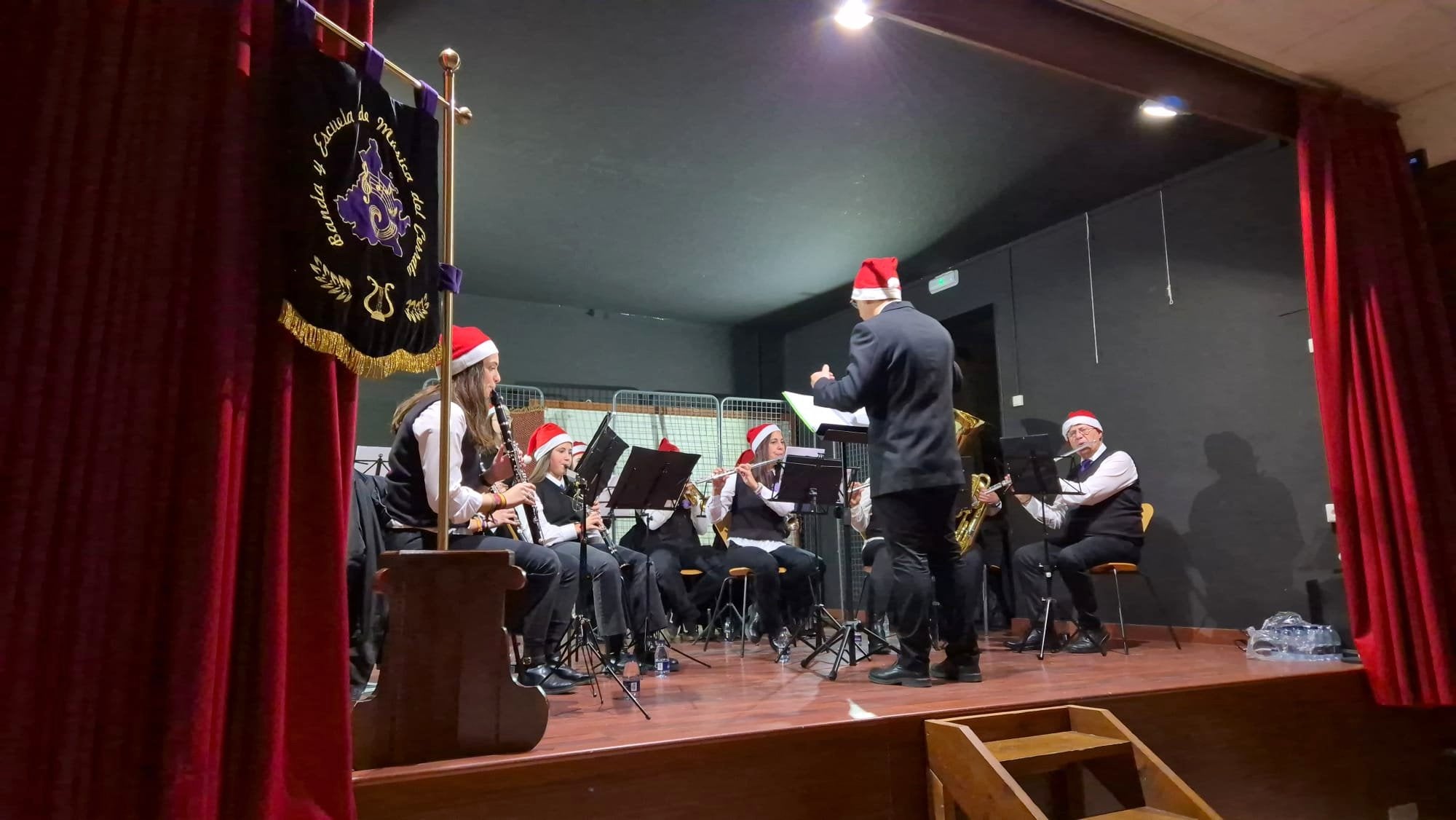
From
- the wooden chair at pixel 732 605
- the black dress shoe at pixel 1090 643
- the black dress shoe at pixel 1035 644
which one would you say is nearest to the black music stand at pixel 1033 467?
the black dress shoe at pixel 1090 643

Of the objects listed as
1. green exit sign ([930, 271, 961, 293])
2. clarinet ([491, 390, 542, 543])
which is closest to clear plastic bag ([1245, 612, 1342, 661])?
green exit sign ([930, 271, 961, 293])

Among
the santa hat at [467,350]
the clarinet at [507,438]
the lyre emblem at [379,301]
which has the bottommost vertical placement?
the clarinet at [507,438]

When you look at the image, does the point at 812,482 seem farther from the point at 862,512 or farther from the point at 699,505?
the point at 699,505

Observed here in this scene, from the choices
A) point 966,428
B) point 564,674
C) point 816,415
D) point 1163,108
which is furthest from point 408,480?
point 966,428

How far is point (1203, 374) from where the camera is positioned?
5590mm

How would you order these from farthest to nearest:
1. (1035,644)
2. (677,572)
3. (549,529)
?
(1035,644) < (677,572) < (549,529)

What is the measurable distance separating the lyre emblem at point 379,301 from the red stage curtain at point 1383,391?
392cm

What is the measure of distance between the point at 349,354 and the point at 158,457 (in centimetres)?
44

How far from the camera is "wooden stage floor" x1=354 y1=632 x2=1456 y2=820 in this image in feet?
6.89

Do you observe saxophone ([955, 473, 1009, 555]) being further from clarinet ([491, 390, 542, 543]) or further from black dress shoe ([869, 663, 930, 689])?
clarinet ([491, 390, 542, 543])

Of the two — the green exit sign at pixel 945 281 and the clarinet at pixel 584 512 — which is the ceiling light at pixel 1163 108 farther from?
the clarinet at pixel 584 512

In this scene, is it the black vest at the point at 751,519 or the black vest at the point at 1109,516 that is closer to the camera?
the black vest at the point at 1109,516

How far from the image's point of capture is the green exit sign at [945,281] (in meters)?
7.36

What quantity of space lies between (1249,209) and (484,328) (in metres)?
6.19
